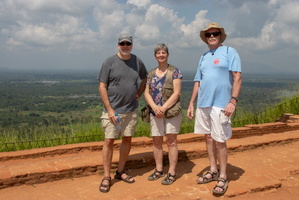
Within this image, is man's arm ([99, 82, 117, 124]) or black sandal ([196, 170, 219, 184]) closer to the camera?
man's arm ([99, 82, 117, 124])

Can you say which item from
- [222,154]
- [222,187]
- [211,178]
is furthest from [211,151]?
[222,187]

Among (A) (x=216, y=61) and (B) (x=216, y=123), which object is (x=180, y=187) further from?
(A) (x=216, y=61)

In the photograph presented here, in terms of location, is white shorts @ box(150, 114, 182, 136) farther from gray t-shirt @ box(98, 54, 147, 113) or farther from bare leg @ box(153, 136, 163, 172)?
gray t-shirt @ box(98, 54, 147, 113)

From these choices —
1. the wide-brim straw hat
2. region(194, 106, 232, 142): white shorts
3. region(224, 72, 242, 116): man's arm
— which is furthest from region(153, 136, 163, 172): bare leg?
the wide-brim straw hat

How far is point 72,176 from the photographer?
3.40 meters

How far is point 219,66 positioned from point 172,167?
1231mm

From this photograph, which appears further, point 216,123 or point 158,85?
point 158,85

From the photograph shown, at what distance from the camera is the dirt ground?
→ 2.89 metres

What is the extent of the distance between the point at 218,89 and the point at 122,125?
1.08 metres

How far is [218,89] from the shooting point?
2824mm

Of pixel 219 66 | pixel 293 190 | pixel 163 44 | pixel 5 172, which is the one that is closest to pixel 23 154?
pixel 5 172

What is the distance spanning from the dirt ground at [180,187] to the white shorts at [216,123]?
1.90 feet

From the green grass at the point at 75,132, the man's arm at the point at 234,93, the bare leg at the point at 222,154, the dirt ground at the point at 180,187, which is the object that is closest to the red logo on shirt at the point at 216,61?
the man's arm at the point at 234,93

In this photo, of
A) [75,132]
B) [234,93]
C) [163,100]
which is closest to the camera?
[234,93]
